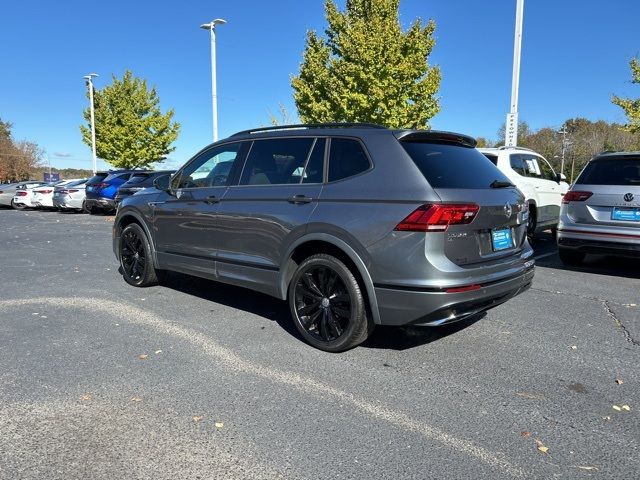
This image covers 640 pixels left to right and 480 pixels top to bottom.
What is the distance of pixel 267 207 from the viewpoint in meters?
4.44

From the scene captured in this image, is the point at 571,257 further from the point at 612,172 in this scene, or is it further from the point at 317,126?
the point at 317,126

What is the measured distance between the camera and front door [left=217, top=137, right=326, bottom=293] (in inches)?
166

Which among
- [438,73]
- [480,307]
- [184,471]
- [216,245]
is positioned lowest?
[184,471]

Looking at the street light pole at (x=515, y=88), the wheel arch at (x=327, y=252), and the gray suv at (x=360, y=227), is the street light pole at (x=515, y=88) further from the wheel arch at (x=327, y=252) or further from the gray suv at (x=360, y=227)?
the wheel arch at (x=327, y=252)

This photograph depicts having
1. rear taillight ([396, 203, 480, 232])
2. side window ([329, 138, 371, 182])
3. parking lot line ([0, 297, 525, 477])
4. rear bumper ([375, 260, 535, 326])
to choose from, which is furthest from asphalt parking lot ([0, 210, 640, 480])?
side window ([329, 138, 371, 182])

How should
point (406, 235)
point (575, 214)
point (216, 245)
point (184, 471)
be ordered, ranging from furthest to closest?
point (575, 214) < point (216, 245) < point (406, 235) < point (184, 471)

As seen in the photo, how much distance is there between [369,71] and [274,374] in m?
14.8

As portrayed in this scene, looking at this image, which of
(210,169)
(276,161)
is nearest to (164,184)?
(210,169)

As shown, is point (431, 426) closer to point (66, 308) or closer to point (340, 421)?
point (340, 421)

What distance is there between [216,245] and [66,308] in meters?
1.81

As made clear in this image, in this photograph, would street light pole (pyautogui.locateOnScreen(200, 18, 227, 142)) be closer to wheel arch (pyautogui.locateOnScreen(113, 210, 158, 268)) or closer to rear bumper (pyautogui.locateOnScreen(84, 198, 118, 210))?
rear bumper (pyautogui.locateOnScreen(84, 198, 118, 210))

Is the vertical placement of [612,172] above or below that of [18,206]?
above

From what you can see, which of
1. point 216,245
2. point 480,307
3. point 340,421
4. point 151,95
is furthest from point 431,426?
point 151,95

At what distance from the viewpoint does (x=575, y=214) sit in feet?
23.2
